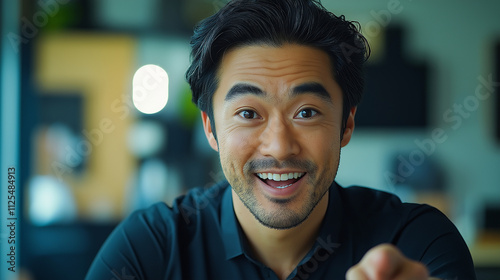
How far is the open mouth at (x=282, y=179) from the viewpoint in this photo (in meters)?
1.09

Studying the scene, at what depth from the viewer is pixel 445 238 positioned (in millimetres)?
1109

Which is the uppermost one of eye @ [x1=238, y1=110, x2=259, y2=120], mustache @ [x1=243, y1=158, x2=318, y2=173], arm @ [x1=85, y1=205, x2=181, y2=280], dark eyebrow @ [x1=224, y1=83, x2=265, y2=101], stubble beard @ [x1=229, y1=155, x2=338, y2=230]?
dark eyebrow @ [x1=224, y1=83, x2=265, y2=101]

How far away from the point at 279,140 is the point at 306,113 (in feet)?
0.31

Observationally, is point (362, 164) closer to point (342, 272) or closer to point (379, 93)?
→ point (379, 93)

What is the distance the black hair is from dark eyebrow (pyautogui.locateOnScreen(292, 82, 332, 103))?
0.21 feet

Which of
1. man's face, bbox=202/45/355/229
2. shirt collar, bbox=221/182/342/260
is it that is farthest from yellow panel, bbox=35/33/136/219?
man's face, bbox=202/45/355/229

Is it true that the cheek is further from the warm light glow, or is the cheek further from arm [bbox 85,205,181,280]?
the warm light glow

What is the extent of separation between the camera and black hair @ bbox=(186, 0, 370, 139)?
115 cm

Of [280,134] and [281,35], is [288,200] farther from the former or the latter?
[281,35]

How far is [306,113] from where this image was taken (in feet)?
3.61

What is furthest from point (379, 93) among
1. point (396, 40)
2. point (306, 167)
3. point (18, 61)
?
point (306, 167)

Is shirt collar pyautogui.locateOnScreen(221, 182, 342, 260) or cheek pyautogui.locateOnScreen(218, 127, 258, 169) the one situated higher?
cheek pyautogui.locateOnScreen(218, 127, 258, 169)

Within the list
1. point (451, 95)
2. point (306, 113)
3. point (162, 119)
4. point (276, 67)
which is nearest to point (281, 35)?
point (276, 67)

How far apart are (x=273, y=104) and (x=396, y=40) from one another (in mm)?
2371
